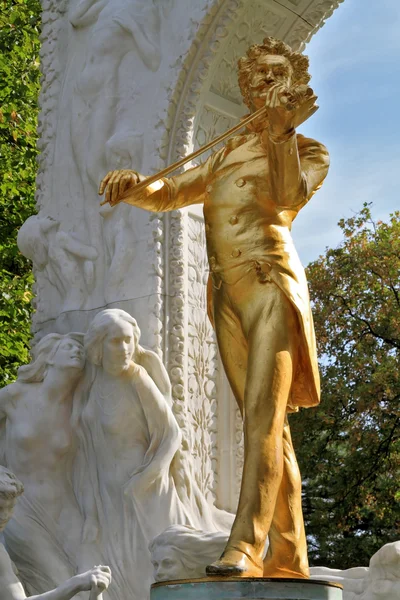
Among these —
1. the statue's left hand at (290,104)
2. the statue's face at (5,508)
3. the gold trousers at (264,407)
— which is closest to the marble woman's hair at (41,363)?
the statue's face at (5,508)

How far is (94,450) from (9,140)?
27.4ft

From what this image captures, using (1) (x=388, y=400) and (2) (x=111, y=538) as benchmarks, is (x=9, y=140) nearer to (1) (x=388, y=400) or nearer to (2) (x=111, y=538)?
(1) (x=388, y=400)

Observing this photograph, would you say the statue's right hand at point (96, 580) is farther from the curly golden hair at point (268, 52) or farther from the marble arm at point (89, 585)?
the curly golden hair at point (268, 52)

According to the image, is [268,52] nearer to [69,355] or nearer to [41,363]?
[69,355]

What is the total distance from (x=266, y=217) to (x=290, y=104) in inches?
25.5

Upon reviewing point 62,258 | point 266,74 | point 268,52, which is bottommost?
point 266,74

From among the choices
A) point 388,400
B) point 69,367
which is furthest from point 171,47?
point 388,400

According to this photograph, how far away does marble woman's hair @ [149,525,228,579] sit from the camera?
626 cm

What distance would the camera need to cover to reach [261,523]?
16.1ft

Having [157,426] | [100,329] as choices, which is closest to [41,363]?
[100,329]

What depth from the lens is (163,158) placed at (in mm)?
8219

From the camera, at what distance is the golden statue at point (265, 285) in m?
4.91

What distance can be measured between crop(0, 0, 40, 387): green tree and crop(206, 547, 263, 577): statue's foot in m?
9.92

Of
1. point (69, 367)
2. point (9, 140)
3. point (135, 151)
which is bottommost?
point (69, 367)
